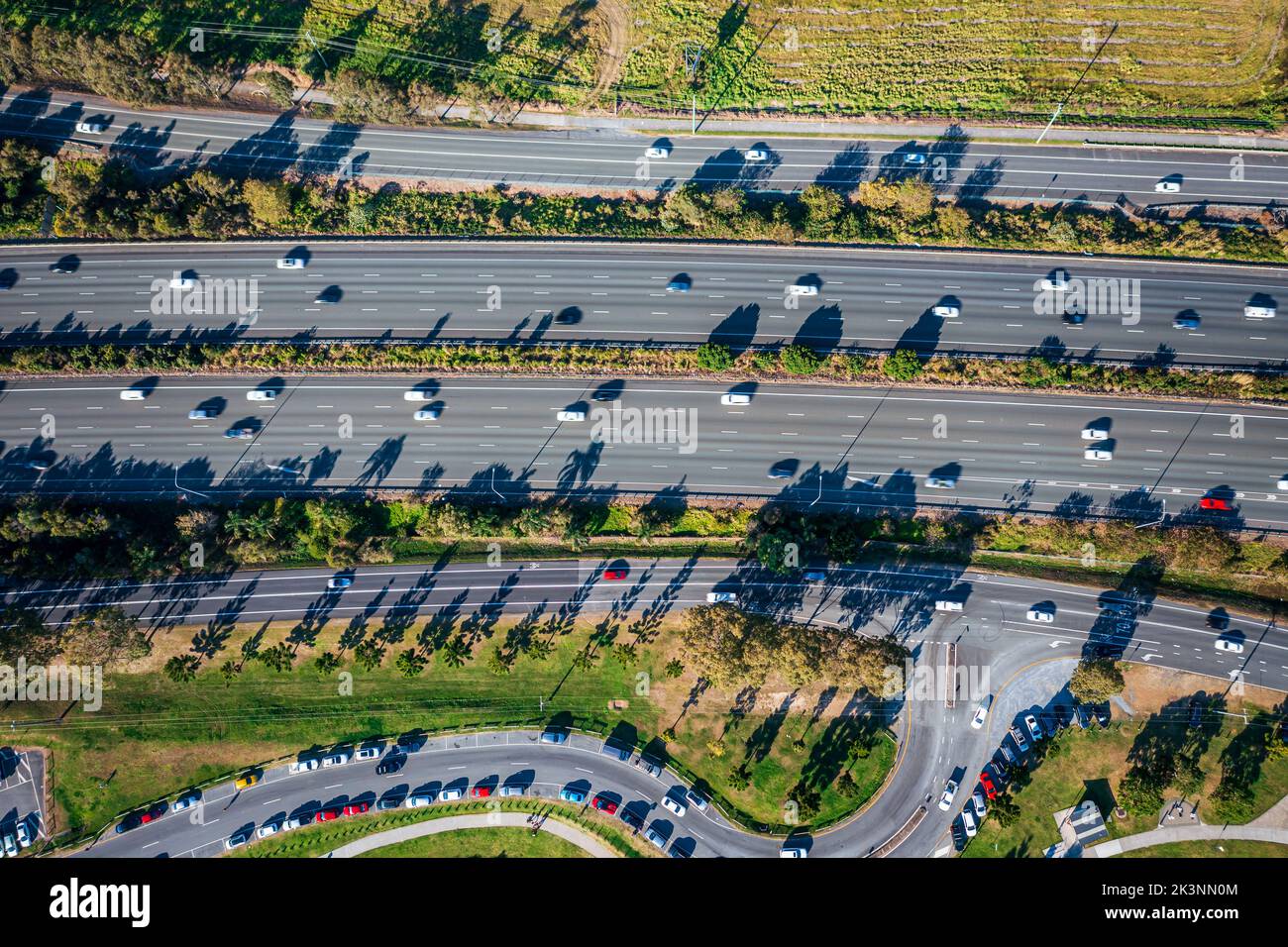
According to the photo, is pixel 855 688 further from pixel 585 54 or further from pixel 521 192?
pixel 585 54

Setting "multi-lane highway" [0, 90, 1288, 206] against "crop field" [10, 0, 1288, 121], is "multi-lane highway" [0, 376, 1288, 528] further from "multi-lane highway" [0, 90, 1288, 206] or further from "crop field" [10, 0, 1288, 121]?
"crop field" [10, 0, 1288, 121]

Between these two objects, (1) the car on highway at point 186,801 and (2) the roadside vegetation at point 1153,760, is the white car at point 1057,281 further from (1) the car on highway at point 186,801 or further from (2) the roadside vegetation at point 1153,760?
(1) the car on highway at point 186,801

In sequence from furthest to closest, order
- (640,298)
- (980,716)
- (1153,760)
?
1. (640,298)
2. (980,716)
3. (1153,760)

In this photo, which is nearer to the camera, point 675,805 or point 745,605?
point 675,805

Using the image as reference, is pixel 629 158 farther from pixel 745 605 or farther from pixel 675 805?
pixel 675 805

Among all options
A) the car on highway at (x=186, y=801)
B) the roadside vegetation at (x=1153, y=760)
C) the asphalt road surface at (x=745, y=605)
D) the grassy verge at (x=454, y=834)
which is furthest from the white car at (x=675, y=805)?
the car on highway at (x=186, y=801)

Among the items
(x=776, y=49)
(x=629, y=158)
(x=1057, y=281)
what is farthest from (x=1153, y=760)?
(x=776, y=49)
